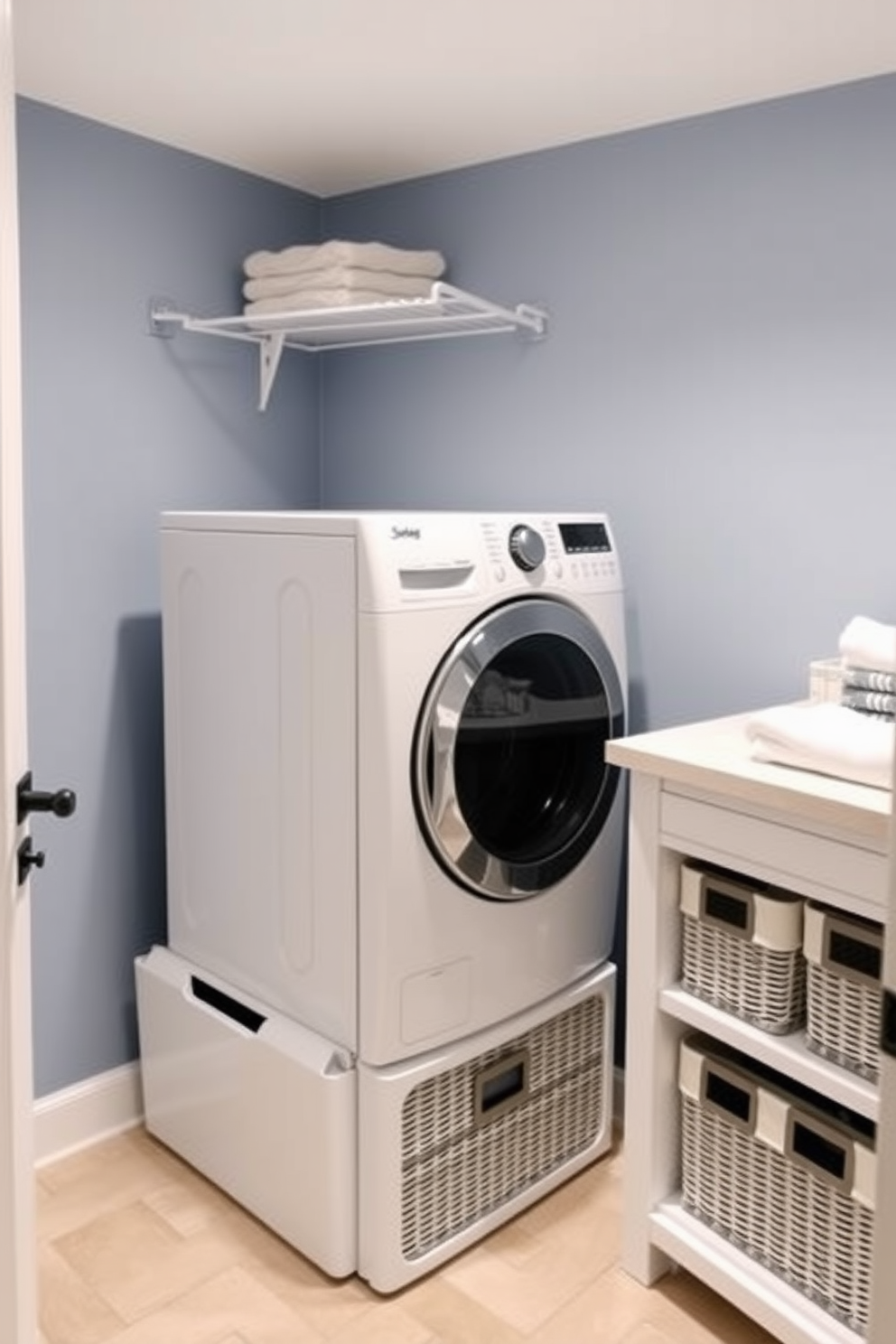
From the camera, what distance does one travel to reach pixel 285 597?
192 cm

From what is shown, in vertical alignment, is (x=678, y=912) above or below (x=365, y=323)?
below

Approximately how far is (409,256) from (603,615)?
3.06ft

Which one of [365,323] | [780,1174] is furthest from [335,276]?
[780,1174]

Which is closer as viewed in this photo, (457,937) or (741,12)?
(741,12)

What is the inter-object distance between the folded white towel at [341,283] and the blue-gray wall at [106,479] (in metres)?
0.16

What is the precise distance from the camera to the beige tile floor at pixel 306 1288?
183 centimetres

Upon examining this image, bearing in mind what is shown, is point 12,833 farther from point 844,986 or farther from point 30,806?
point 844,986

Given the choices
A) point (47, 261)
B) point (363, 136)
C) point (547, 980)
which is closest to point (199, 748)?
point (547, 980)

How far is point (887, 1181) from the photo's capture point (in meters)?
0.86

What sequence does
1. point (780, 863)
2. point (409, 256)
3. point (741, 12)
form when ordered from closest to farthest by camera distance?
point (780, 863) < point (741, 12) < point (409, 256)

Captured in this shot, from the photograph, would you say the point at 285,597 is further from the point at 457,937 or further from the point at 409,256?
the point at 409,256

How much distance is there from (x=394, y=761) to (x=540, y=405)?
1.06 m

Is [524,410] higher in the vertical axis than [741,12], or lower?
lower

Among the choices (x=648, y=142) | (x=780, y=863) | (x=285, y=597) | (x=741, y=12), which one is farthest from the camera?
(x=648, y=142)
